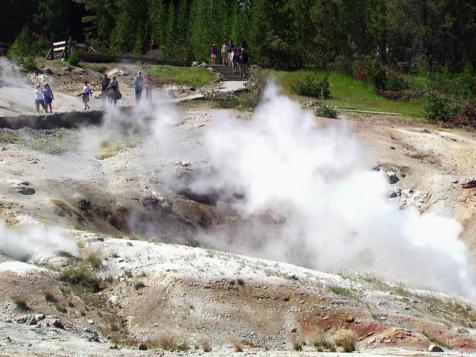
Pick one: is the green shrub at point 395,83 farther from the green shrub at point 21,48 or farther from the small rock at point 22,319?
the small rock at point 22,319

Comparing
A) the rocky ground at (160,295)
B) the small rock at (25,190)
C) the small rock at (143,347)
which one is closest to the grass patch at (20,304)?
the rocky ground at (160,295)

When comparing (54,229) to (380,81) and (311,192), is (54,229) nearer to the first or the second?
(311,192)

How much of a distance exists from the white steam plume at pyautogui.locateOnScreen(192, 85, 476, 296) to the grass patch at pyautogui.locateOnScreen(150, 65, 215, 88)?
33.7ft

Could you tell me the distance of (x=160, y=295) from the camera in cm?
1522

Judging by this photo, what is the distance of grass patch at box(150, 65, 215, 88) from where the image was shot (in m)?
39.1

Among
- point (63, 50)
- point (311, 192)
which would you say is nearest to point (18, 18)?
point (63, 50)

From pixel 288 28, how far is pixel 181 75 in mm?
8088

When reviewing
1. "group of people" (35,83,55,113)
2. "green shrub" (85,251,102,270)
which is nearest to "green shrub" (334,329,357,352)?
"green shrub" (85,251,102,270)

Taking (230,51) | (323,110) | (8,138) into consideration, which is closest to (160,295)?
(8,138)

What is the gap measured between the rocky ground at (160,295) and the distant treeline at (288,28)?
23063 mm

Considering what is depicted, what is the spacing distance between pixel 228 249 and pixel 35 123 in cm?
906

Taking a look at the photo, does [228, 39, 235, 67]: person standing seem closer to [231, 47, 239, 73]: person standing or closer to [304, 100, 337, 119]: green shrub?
[231, 47, 239, 73]: person standing

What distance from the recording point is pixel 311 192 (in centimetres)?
2517

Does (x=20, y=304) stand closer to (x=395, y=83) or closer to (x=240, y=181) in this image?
(x=240, y=181)
